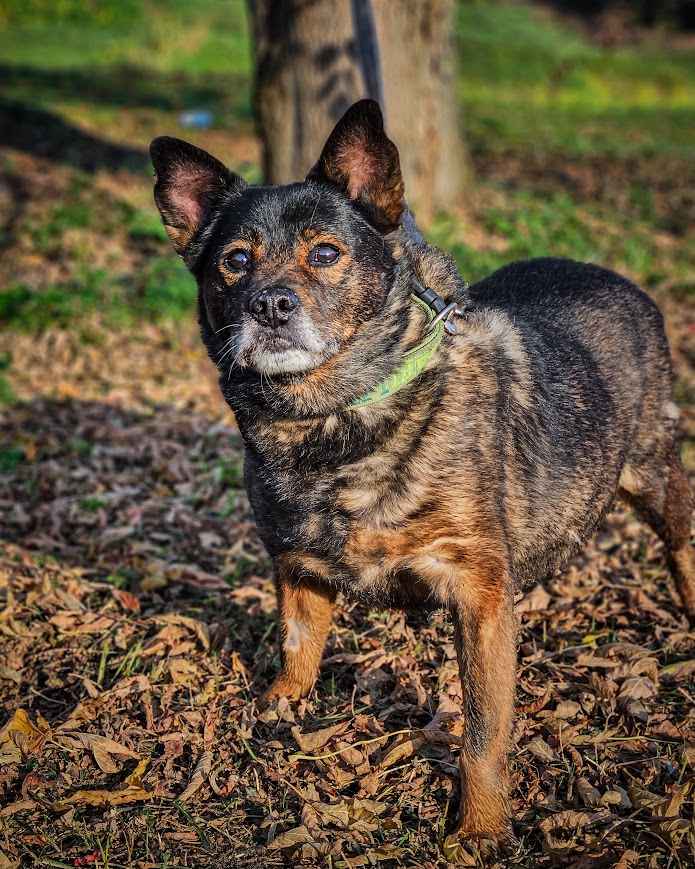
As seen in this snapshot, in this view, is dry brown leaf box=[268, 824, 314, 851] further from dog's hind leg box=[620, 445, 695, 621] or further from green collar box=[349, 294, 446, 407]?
dog's hind leg box=[620, 445, 695, 621]

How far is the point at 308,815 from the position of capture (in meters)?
3.27

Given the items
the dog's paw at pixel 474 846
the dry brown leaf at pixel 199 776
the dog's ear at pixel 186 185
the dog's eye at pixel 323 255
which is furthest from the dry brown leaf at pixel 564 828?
the dog's ear at pixel 186 185

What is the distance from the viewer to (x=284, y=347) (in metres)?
3.37

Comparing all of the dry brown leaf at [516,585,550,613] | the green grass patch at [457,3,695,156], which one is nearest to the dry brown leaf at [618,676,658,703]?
the dry brown leaf at [516,585,550,613]

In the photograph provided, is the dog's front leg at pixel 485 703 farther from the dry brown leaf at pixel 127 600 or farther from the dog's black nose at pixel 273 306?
the dry brown leaf at pixel 127 600

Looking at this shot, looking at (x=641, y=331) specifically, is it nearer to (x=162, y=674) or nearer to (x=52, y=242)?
(x=162, y=674)

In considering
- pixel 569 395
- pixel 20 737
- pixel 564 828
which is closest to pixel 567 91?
pixel 569 395

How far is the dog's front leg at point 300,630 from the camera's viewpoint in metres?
3.86

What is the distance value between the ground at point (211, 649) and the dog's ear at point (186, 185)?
2027 millimetres

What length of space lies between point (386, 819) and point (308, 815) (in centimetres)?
30

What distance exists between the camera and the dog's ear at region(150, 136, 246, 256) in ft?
12.4

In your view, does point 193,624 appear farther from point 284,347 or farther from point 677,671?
point 677,671

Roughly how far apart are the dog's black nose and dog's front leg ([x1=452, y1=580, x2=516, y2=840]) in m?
1.27

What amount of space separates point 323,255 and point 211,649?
2090mm
